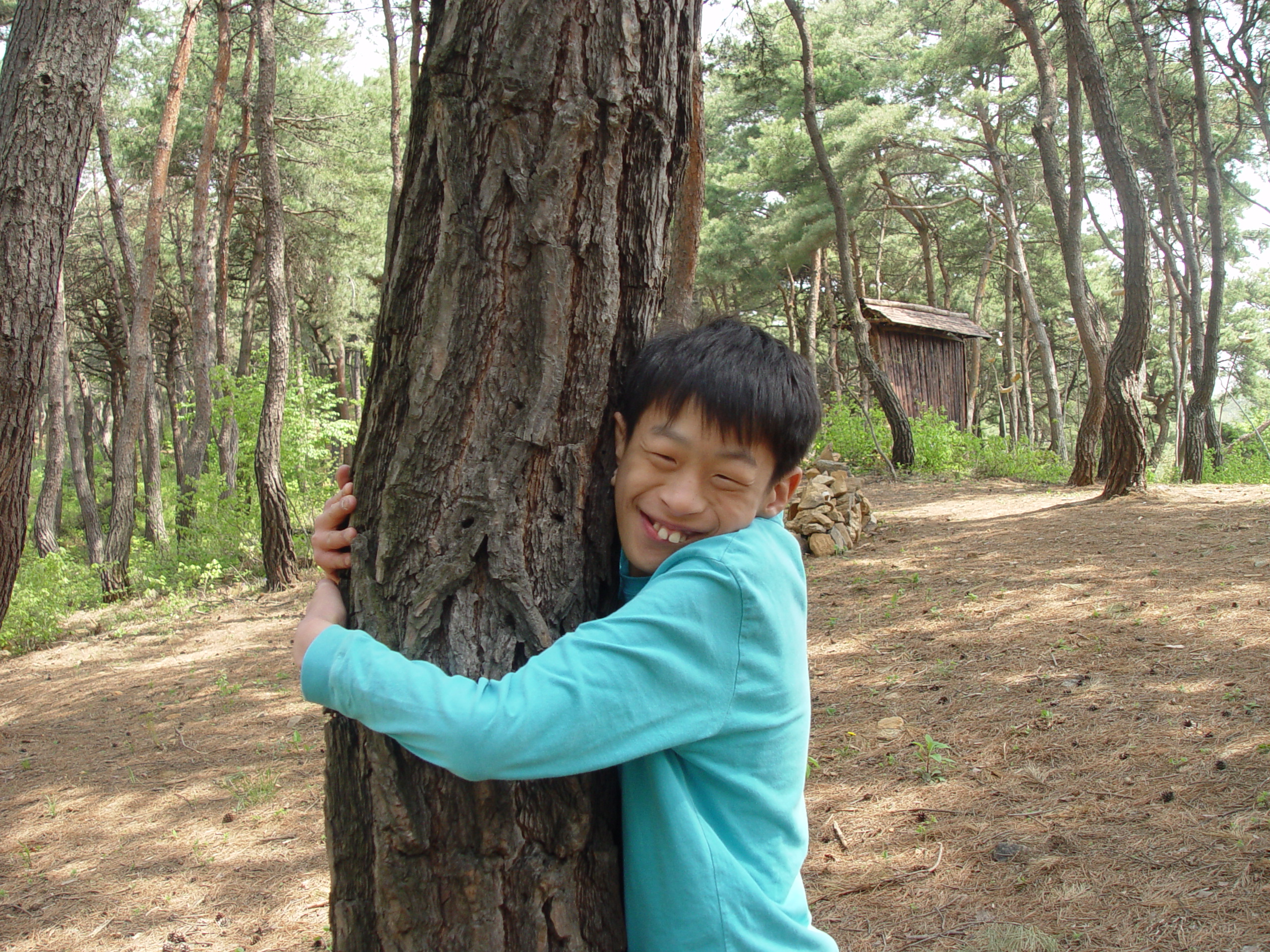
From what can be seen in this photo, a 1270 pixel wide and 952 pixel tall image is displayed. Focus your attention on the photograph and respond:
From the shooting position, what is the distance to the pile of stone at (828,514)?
320 inches

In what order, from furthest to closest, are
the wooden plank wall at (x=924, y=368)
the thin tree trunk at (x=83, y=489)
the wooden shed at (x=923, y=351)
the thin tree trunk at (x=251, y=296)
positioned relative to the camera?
1. the thin tree trunk at (x=251, y=296)
2. the wooden plank wall at (x=924, y=368)
3. the wooden shed at (x=923, y=351)
4. the thin tree trunk at (x=83, y=489)

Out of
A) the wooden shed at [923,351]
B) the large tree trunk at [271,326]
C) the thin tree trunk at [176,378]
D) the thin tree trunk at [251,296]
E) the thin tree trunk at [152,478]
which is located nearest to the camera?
the large tree trunk at [271,326]

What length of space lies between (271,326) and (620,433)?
9591 mm

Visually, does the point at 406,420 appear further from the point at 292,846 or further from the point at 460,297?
the point at 292,846

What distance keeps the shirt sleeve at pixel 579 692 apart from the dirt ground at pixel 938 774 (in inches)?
77.3

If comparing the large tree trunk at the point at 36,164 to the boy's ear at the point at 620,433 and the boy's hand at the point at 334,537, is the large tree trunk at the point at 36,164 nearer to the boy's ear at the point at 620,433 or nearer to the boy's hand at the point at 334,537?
the boy's hand at the point at 334,537

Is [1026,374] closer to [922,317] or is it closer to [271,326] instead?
[922,317]

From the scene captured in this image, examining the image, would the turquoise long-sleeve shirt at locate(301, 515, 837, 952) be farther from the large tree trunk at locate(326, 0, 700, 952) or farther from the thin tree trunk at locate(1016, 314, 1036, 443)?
the thin tree trunk at locate(1016, 314, 1036, 443)

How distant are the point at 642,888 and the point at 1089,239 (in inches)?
1021

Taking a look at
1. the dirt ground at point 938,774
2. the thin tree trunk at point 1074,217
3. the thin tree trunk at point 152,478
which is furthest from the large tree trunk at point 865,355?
the thin tree trunk at point 152,478

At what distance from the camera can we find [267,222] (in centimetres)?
999

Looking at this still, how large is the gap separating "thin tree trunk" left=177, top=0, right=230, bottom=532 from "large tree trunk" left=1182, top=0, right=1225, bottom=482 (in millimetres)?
14264

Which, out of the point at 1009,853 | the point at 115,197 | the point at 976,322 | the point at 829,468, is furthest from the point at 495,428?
the point at 976,322

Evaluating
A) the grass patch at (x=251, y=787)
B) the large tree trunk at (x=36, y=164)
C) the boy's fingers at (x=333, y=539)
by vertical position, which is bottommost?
the grass patch at (x=251, y=787)
